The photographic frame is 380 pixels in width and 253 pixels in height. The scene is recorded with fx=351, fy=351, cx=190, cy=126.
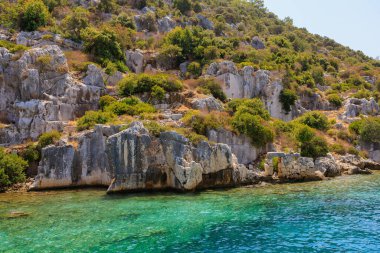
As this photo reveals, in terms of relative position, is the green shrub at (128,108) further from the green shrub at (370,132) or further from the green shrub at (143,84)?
the green shrub at (370,132)

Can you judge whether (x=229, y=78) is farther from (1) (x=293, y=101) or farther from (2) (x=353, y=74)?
(2) (x=353, y=74)

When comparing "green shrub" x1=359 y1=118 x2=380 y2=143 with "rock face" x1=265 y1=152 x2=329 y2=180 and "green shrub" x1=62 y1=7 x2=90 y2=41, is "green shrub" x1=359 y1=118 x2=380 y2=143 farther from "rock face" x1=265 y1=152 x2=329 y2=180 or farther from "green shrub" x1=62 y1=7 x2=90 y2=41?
"green shrub" x1=62 y1=7 x2=90 y2=41

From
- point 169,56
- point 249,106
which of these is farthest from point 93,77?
point 249,106

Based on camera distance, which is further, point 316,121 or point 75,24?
point 75,24

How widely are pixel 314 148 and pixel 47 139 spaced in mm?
26945

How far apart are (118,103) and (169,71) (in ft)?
65.1

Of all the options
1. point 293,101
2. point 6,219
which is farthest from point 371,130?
point 6,219

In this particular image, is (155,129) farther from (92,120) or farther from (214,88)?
(214,88)

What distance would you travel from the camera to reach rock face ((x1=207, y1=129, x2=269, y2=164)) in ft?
117

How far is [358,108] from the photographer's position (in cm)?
5678

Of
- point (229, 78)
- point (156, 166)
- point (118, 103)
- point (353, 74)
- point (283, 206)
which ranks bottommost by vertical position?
point (283, 206)

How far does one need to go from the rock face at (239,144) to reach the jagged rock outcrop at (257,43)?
4598 centimetres

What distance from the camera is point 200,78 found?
52906 millimetres

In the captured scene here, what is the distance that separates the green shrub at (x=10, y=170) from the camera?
97.8ft
